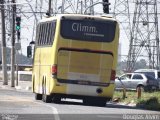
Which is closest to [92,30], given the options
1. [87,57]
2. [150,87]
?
[87,57]

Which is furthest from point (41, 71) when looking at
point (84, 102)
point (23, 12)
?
point (23, 12)

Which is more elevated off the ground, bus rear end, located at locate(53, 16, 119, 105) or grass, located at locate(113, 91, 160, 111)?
bus rear end, located at locate(53, 16, 119, 105)

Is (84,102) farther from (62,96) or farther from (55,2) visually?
(55,2)

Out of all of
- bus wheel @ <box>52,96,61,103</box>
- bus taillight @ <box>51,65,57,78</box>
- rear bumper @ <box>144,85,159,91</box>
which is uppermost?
bus taillight @ <box>51,65,57,78</box>

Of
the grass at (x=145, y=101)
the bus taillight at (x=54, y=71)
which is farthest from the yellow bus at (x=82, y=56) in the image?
the grass at (x=145, y=101)

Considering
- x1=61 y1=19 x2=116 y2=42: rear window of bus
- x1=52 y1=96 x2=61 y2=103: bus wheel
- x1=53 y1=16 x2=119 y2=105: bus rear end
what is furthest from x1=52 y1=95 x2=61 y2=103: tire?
x1=61 y1=19 x2=116 y2=42: rear window of bus

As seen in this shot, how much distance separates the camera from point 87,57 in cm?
3089

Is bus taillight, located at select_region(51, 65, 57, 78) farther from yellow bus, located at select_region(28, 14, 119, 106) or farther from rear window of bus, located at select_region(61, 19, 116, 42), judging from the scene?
rear window of bus, located at select_region(61, 19, 116, 42)

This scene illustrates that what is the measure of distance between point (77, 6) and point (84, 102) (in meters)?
41.1

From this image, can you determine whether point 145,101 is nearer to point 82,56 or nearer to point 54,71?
point 82,56

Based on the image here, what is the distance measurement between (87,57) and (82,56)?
24 cm

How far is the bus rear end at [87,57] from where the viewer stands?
1208 inches

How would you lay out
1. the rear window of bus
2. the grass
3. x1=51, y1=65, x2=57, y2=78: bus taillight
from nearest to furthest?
x1=51, y1=65, x2=57, y2=78: bus taillight → the rear window of bus → the grass

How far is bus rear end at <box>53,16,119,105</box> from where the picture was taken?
101 ft
